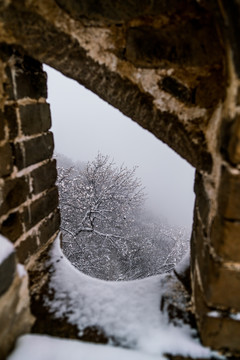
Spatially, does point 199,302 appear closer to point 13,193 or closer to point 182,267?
point 182,267

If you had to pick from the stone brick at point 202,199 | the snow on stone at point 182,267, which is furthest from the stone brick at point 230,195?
the snow on stone at point 182,267

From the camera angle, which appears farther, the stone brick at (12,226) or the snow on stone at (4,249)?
the stone brick at (12,226)

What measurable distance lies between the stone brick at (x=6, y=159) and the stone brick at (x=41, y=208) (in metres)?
0.26

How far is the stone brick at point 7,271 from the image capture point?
2.76 feet

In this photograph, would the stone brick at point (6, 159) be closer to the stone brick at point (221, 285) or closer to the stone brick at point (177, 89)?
the stone brick at point (177, 89)

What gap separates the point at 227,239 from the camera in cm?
83

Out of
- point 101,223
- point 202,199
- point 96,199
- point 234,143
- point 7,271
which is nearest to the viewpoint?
point 234,143

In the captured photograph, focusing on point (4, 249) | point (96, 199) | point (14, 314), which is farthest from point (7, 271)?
point (96, 199)

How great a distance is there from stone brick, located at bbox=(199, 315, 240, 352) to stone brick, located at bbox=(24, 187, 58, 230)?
3.15 feet

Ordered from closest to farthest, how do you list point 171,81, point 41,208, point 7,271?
point 7,271 → point 171,81 → point 41,208

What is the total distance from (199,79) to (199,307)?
92 centimetres

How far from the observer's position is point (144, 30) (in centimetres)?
94

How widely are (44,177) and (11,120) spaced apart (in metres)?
0.43

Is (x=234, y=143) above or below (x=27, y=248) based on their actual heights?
above
